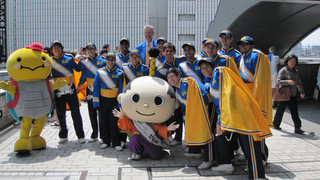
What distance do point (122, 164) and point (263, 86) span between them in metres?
2.65

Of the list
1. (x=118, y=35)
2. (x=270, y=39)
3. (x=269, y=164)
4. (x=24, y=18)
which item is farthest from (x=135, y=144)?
(x=24, y=18)

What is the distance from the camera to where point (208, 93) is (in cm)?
477

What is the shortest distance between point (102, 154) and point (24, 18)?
98.9 ft

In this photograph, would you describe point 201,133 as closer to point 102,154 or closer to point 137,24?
point 102,154

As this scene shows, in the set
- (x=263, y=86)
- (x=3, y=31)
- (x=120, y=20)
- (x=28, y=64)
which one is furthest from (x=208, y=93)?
(x=120, y=20)

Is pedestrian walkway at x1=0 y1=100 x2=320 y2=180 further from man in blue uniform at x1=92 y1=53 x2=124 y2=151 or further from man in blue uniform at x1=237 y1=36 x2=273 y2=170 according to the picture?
man in blue uniform at x1=237 y1=36 x2=273 y2=170

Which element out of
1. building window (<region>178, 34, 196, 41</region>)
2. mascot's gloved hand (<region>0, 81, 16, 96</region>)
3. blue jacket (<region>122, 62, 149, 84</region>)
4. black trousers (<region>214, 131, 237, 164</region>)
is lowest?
black trousers (<region>214, 131, 237, 164</region>)

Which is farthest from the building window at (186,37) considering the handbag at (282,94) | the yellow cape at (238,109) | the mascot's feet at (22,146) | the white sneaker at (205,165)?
the yellow cape at (238,109)

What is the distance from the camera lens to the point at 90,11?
2991cm

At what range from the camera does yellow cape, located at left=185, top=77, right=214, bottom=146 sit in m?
4.59

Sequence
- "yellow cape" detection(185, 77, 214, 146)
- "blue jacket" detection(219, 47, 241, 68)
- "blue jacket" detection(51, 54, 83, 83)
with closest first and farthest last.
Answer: "yellow cape" detection(185, 77, 214, 146), "blue jacket" detection(219, 47, 241, 68), "blue jacket" detection(51, 54, 83, 83)

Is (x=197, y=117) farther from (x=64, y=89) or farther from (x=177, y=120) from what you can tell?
(x=64, y=89)

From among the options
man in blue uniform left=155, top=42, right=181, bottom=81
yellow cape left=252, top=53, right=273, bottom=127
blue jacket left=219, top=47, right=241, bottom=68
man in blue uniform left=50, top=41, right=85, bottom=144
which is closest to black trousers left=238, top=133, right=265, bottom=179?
yellow cape left=252, top=53, right=273, bottom=127

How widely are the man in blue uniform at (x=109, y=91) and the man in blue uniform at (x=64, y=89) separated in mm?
668
